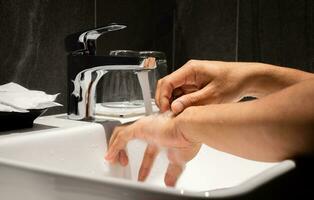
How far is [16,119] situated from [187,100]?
0.27 m

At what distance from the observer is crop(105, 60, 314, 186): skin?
403 millimetres

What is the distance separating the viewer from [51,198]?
386mm

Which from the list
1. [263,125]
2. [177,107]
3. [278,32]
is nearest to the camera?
[263,125]

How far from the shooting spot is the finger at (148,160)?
66 centimetres

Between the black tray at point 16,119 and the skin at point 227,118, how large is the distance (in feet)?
0.44

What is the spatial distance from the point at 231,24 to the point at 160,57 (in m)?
0.30

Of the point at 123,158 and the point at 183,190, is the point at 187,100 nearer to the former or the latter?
the point at 123,158

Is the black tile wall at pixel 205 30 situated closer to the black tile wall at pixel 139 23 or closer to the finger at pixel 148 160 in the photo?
the black tile wall at pixel 139 23

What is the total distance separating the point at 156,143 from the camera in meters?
0.63

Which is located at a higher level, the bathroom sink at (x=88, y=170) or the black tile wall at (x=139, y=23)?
the black tile wall at (x=139, y=23)

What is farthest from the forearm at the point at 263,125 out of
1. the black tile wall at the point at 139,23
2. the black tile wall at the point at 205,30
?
the black tile wall at the point at 205,30

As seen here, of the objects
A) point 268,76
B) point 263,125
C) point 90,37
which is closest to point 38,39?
point 90,37

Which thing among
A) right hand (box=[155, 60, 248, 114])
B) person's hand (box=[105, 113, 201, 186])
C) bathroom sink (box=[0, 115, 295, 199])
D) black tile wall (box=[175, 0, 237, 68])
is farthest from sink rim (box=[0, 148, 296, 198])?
black tile wall (box=[175, 0, 237, 68])

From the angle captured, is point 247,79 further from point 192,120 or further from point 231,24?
point 231,24
